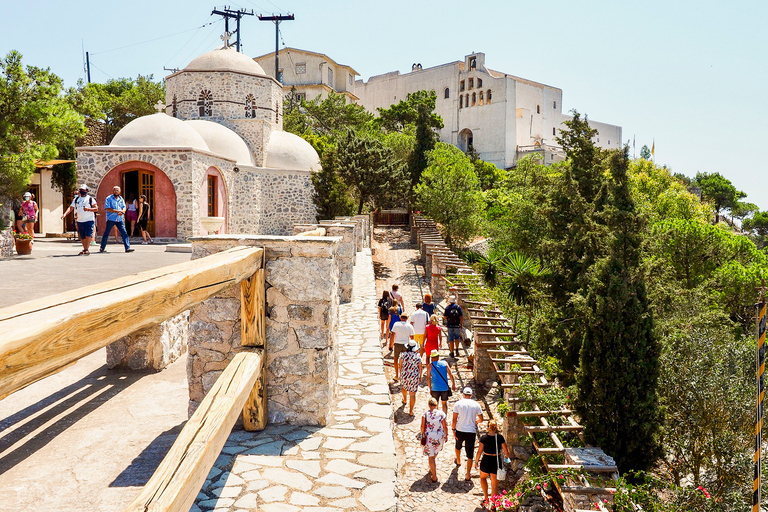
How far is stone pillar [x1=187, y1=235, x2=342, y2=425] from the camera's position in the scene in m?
4.37

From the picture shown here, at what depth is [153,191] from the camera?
18.5 m

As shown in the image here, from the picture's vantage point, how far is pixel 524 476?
8266 mm

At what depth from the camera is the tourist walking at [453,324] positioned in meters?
11.9

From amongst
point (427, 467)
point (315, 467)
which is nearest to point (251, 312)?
point (315, 467)

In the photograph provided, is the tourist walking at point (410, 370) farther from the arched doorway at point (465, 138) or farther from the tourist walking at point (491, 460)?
the arched doorway at point (465, 138)

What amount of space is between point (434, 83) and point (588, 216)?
47375 millimetres

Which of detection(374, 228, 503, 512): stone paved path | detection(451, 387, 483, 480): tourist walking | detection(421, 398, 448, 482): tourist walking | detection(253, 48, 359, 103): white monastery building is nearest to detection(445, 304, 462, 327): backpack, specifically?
detection(374, 228, 503, 512): stone paved path

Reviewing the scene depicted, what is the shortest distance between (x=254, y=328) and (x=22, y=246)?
923 centimetres

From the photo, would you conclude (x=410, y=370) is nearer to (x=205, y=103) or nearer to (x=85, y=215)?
(x=85, y=215)

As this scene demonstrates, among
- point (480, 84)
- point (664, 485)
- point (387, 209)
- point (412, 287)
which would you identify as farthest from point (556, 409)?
point (480, 84)

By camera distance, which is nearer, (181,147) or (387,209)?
(181,147)

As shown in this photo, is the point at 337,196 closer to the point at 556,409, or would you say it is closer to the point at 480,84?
the point at 556,409

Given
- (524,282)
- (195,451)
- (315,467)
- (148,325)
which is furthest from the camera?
(524,282)

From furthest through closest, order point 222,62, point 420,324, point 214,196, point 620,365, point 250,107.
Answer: point 250,107 < point 222,62 < point 214,196 < point 420,324 < point 620,365
